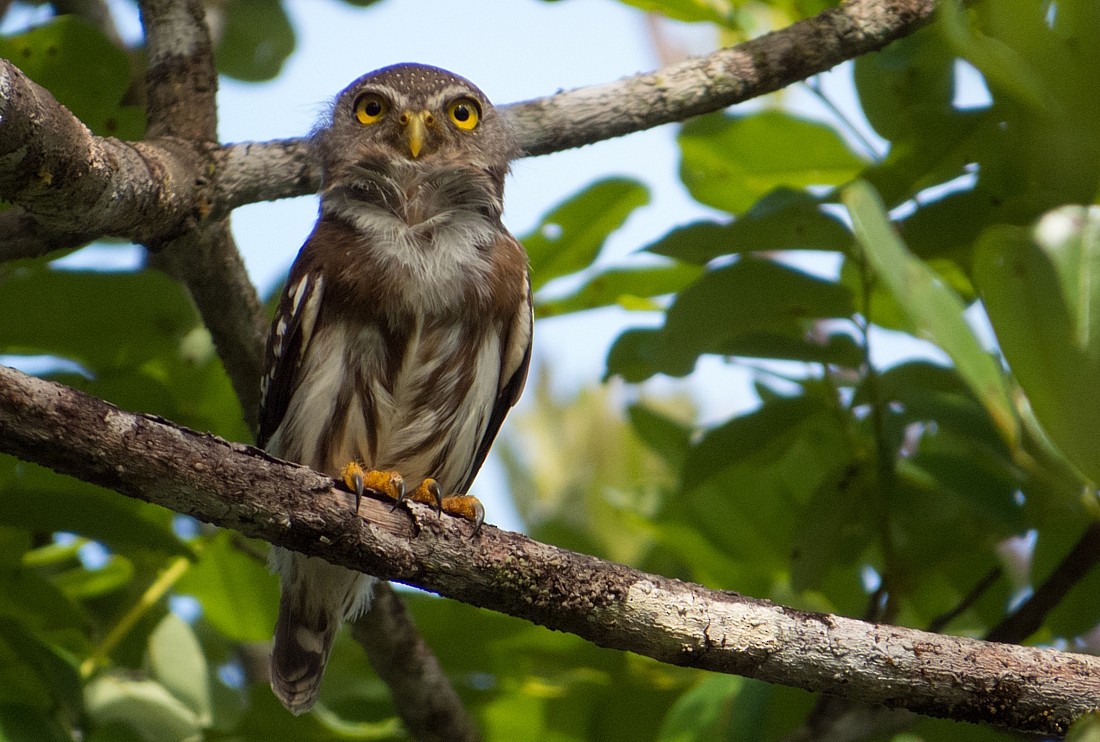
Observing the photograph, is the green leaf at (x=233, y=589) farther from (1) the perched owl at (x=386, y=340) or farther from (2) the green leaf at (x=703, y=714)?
(2) the green leaf at (x=703, y=714)

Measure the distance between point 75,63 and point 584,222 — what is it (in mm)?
1674

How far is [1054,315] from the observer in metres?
1.77

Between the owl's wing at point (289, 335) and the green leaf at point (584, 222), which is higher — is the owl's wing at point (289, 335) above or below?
below

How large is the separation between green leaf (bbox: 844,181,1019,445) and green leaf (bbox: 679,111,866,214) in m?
1.97

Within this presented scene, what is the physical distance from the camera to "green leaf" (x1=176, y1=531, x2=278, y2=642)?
12.6 ft

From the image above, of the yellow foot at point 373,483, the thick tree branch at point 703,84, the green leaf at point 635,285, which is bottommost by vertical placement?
the yellow foot at point 373,483

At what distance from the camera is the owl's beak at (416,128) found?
13.7 ft

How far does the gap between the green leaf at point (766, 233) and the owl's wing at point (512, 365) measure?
0.77 m

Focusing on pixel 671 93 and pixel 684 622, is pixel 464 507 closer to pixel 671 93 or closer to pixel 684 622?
pixel 684 622

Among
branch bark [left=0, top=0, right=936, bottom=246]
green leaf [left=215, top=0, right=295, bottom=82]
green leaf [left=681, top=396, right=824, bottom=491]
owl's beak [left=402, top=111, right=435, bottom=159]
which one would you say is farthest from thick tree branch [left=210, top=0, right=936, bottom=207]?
green leaf [left=215, top=0, right=295, bottom=82]

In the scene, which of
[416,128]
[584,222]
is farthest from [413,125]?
[584,222]

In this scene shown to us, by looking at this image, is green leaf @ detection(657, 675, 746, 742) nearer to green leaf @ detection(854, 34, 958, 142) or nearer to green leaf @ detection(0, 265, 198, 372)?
green leaf @ detection(854, 34, 958, 142)

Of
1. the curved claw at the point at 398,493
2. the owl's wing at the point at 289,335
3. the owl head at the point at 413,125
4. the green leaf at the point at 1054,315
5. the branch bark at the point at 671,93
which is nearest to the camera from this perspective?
the green leaf at the point at 1054,315

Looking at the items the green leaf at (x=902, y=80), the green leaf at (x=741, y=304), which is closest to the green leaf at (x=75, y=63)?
the green leaf at (x=741, y=304)
